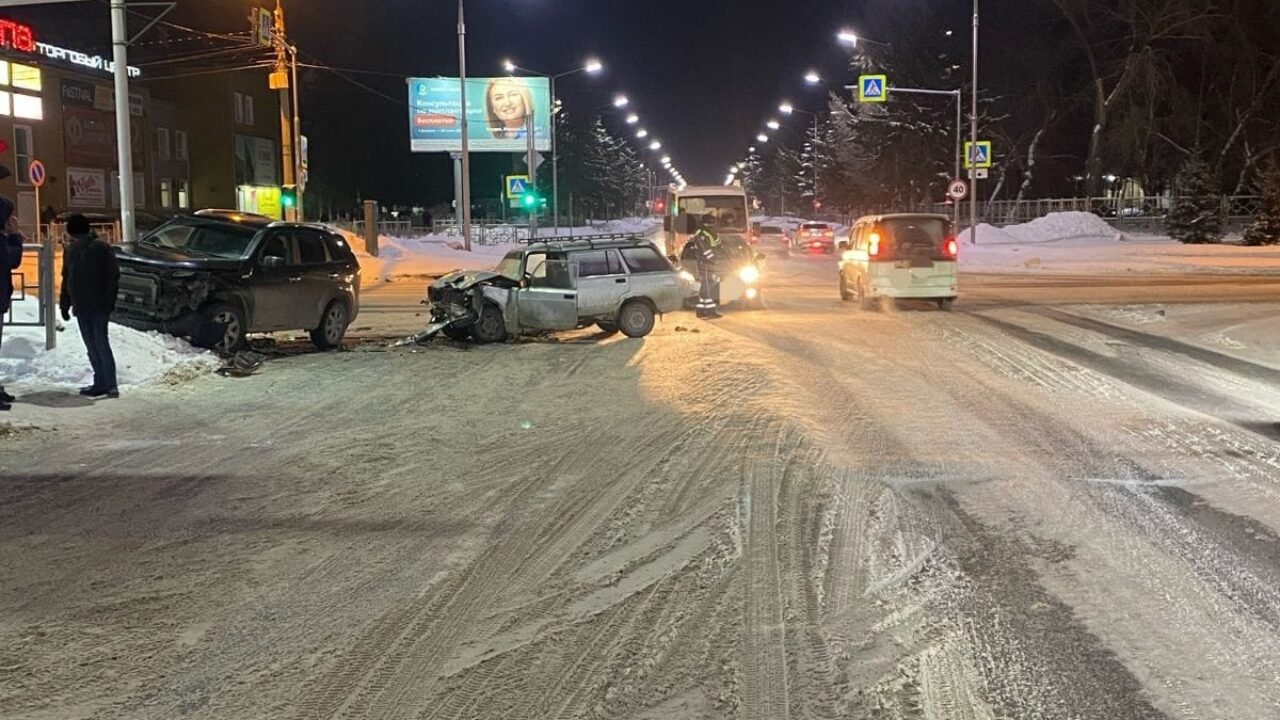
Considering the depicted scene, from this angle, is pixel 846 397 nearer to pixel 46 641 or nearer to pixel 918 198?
pixel 46 641

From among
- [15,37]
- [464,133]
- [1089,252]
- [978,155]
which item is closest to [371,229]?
[464,133]

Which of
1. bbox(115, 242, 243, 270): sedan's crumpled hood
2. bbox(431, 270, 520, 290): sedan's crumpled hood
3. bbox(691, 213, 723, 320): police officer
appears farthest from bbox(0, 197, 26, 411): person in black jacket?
bbox(691, 213, 723, 320): police officer

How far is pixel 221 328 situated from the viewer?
13.8m

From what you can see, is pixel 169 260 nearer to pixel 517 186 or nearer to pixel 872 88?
pixel 517 186

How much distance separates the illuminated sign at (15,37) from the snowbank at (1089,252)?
33883 millimetres

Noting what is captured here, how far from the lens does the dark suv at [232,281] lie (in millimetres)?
13594

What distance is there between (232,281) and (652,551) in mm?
9286

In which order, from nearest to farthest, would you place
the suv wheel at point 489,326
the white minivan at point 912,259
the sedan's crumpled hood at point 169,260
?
1. the sedan's crumpled hood at point 169,260
2. the suv wheel at point 489,326
3. the white minivan at point 912,259

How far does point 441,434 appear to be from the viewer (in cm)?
949

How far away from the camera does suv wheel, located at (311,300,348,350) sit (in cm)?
1530

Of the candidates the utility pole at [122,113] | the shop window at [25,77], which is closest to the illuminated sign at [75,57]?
the shop window at [25,77]

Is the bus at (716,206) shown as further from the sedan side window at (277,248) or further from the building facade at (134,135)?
the building facade at (134,135)

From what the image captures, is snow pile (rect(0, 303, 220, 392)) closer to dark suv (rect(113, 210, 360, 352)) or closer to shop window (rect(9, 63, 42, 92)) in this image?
dark suv (rect(113, 210, 360, 352))

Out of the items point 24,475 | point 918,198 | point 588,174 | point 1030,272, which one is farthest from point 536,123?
point 24,475
